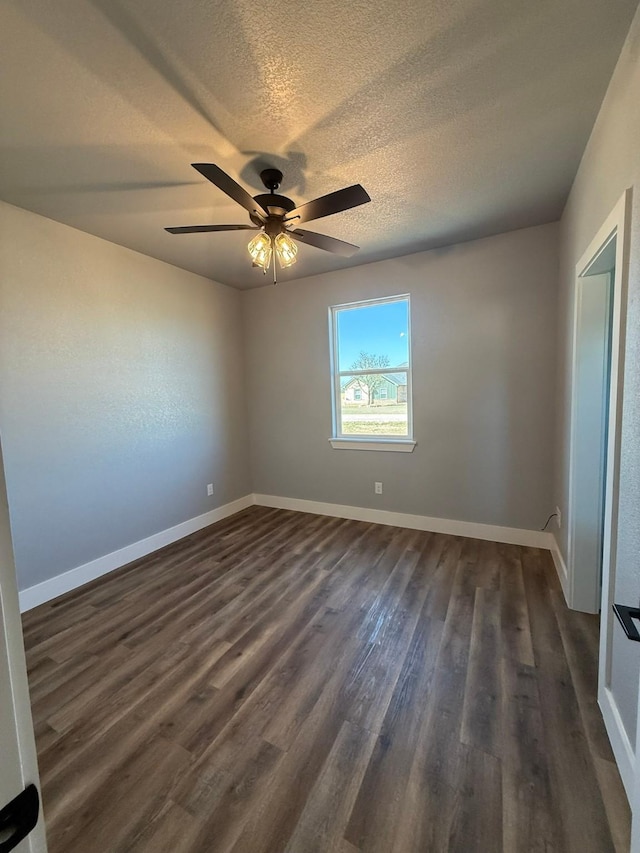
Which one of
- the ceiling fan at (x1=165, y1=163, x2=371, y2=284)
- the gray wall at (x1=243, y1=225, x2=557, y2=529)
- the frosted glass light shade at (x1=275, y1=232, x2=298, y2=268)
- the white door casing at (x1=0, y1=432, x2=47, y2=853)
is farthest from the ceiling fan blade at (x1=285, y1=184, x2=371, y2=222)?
the gray wall at (x1=243, y1=225, x2=557, y2=529)

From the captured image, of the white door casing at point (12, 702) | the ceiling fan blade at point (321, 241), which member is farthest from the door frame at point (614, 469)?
the white door casing at point (12, 702)

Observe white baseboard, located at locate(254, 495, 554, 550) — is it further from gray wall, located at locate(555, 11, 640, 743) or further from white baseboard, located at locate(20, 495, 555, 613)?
gray wall, located at locate(555, 11, 640, 743)

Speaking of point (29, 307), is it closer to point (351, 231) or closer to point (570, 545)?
point (351, 231)

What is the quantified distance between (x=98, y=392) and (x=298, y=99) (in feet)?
7.96

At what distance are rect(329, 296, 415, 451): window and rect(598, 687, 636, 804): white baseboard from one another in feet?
7.40

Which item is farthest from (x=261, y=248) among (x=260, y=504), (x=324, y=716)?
(x=260, y=504)

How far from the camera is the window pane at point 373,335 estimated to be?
11.5ft

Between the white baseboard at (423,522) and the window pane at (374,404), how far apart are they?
860 mm

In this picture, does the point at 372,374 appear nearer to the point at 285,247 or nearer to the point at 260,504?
the point at 285,247

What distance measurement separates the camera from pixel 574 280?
215cm

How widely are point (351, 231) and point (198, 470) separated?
108 inches

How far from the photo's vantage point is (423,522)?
11.4ft

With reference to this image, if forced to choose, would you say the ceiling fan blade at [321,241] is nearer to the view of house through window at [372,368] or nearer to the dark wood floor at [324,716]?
the view of house through window at [372,368]

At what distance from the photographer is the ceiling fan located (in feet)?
5.33
